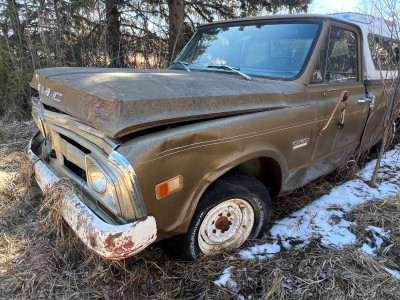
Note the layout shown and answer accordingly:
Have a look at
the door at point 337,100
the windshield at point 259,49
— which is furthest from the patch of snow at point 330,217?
the windshield at point 259,49

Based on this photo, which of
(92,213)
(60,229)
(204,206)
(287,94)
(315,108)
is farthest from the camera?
(315,108)

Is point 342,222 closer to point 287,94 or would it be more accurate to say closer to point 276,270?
point 276,270

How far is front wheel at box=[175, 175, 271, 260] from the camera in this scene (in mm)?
2082

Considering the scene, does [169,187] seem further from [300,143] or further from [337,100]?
[337,100]

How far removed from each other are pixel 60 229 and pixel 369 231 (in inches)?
105

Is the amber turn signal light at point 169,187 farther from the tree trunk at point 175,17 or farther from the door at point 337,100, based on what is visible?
the tree trunk at point 175,17

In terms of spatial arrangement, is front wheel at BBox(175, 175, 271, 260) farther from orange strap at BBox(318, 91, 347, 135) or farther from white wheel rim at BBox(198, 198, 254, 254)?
orange strap at BBox(318, 91, 347, 135)

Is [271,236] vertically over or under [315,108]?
under

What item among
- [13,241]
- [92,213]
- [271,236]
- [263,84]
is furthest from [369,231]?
[13,241]

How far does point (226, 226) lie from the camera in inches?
92.7

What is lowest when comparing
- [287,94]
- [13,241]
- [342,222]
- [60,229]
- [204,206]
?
[342,222]

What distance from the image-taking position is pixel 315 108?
264 centimetres

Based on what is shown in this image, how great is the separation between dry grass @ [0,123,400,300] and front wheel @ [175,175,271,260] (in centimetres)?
11

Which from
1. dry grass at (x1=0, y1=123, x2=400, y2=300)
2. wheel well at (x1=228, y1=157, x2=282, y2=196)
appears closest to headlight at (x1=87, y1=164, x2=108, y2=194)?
dry grass at (x1=0, y1=123, x2=400, y2=300)
